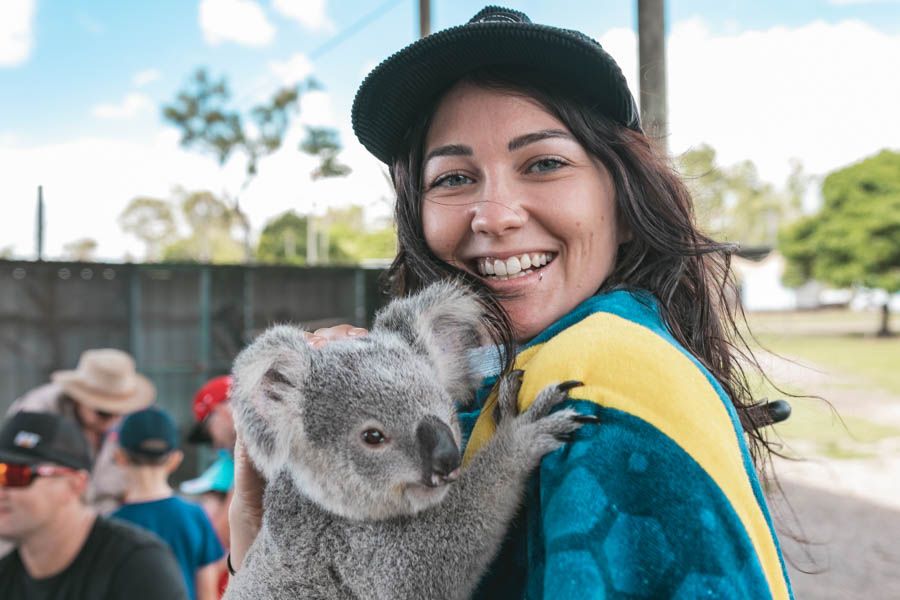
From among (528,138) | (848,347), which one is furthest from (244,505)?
(848,347)

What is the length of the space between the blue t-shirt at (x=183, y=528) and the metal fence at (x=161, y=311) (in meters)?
3.93

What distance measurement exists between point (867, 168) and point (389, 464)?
3340cm

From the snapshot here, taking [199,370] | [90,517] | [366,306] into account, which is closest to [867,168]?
[366,306]

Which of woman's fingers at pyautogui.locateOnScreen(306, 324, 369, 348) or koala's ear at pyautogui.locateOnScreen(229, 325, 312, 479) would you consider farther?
woman's fingers at pyautogui.locateOnScreen(306, 324, 369, 348)

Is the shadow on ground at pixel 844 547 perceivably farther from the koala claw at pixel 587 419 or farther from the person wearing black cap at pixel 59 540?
the koala claw at pixel 587 419

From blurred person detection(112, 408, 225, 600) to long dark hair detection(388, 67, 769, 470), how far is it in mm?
2693

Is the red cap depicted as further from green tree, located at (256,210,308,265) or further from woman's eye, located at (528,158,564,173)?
green tree, located at (256,210,308,265)

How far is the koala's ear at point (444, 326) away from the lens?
4.12 feet

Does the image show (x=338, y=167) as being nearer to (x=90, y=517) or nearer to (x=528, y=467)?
(x=90, y=517)

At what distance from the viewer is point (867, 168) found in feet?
97.2

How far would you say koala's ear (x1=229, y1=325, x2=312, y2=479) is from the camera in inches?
44.5

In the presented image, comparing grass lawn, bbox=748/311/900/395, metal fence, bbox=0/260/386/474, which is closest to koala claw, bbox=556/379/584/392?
metal fence, bbox=0/260/386/474

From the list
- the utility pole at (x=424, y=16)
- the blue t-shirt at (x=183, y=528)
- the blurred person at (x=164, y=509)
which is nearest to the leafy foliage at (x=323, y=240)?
the utility pole at (x=424, y=16)

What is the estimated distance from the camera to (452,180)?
1275 millimetres
